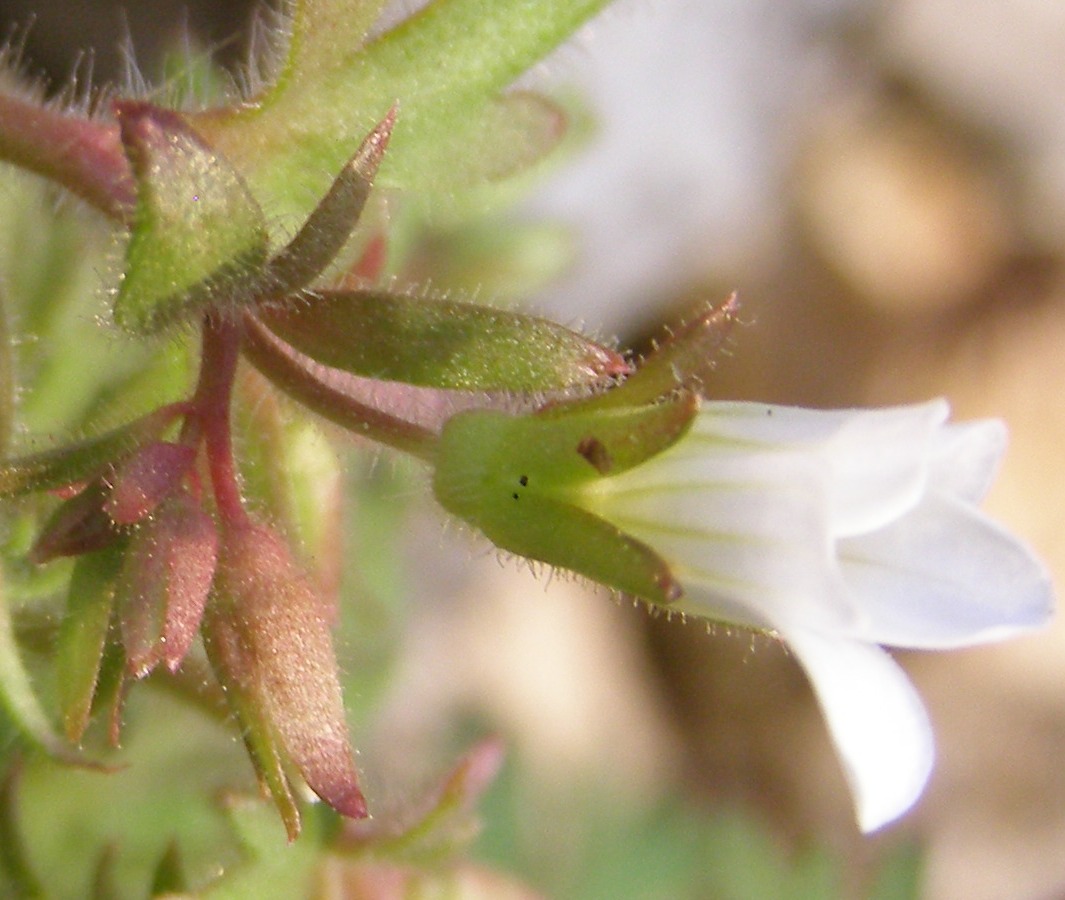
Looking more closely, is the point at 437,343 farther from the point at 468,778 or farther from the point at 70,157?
the point at 468,778

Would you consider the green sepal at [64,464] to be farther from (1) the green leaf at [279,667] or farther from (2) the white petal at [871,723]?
(2) the white petal at [871,723]

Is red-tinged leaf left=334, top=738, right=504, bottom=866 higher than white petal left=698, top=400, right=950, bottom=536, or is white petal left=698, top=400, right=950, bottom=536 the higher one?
white petal left=698, top=400, right=950, bottom=536

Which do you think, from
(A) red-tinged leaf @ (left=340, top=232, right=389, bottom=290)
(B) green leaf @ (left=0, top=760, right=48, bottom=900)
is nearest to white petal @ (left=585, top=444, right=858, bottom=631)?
(A) red-tinged leaf @ (left=340, top=232, right=389, bottom=290)

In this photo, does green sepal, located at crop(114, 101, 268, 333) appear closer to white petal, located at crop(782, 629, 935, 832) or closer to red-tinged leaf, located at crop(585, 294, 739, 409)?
red-tinged leaf, located at crop(585, 294, 739, 409)

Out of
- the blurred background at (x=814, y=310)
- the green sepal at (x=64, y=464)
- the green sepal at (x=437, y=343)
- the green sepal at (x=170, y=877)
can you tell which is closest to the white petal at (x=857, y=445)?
the green sepal at (x=437, y=343)

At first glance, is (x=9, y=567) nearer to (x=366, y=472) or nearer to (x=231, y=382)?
(x=231, y=382)

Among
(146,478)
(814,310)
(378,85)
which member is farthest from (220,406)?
(814,310)
